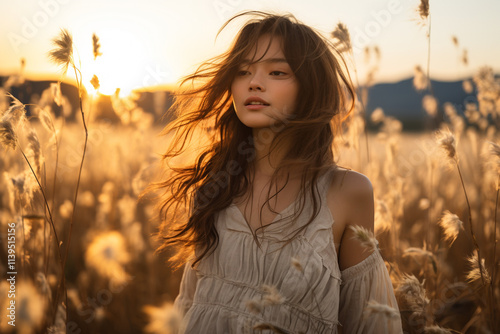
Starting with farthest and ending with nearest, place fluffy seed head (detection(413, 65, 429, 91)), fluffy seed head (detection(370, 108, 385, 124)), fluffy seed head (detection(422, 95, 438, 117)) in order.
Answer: fluffy seed head (detection(370, 108, 385, 124)), fluffy seed head (detection(413, 65, 429, 91)), fluffy seed head (detection(422, 95, 438, 117))

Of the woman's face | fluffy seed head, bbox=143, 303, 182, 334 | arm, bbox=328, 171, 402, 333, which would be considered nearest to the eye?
the woman's face

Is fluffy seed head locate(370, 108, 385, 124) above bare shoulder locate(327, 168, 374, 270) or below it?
above

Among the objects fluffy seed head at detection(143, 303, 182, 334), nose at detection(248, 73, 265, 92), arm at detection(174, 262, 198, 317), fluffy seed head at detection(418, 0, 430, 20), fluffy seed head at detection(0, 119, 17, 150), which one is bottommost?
arm at detection(174, 262, 198, 317)

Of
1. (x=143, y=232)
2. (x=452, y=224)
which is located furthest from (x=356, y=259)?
(x=143, y=232)

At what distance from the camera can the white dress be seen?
143cm

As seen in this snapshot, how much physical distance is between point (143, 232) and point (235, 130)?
2.04 metres

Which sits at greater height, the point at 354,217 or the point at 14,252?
the point at 354,217

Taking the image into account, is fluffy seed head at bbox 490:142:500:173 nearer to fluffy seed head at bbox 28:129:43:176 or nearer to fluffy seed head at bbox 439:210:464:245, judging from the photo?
fluffy seed head at bbox 439:210:464:245

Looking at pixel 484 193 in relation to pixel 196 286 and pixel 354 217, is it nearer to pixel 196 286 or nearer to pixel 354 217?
pixel 354 217

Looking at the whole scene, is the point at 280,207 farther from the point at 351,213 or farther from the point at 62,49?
the point at 62,49

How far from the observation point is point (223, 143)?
1.95 metres

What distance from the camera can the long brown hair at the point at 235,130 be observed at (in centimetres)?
165

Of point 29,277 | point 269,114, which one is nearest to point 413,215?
point 269,114

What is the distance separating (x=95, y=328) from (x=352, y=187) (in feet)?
5.48
